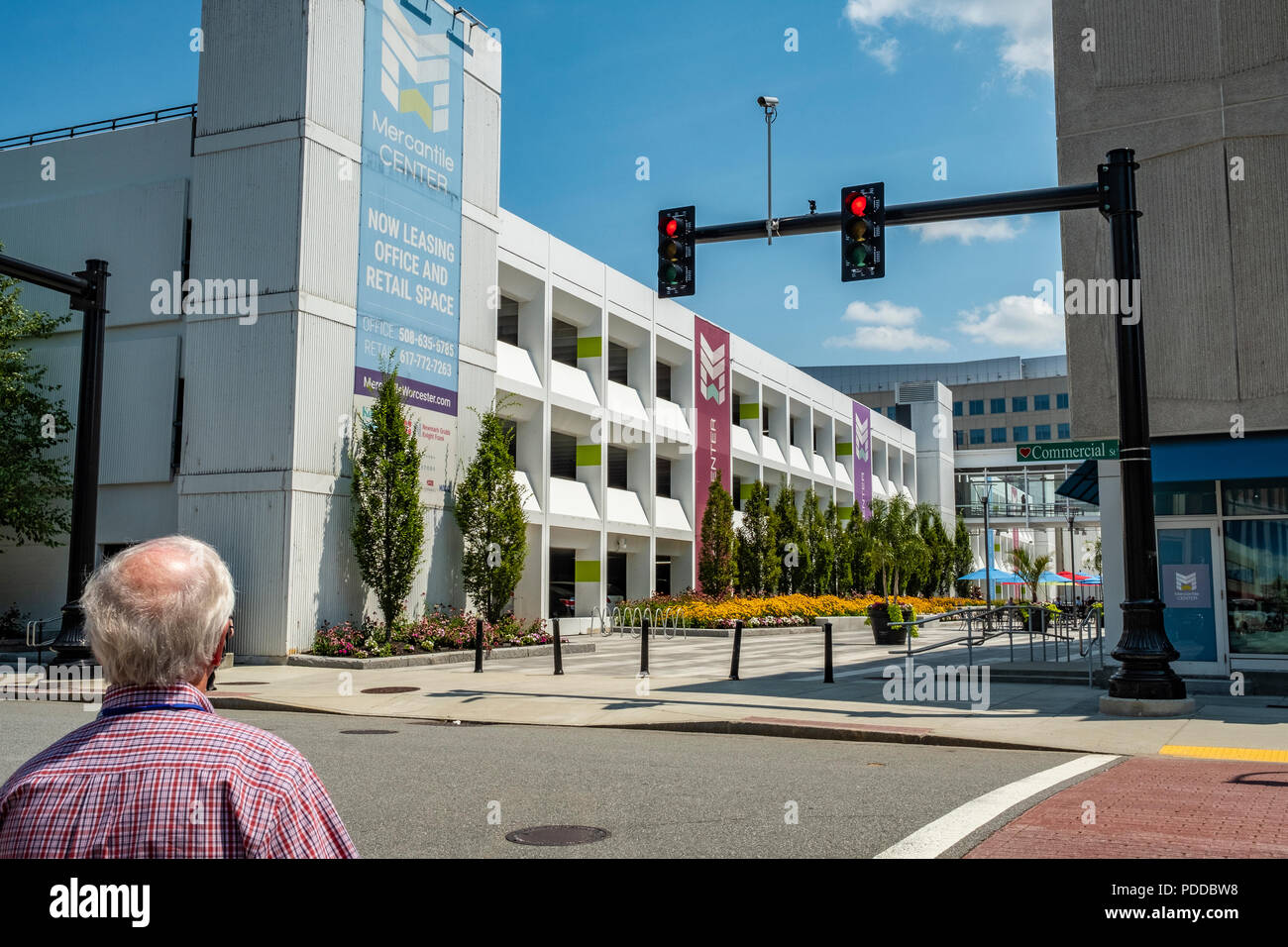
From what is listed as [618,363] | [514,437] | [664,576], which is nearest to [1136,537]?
[514,437]

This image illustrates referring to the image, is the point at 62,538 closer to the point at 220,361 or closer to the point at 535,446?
the point at 220,361

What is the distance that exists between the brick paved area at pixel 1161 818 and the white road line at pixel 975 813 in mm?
191

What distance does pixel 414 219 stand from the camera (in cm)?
2511

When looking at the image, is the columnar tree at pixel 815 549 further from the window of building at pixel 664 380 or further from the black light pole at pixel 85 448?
the black light pole at pixel 85 448

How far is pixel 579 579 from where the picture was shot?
34594 mm

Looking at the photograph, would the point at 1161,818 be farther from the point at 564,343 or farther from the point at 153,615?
the point at 564,343

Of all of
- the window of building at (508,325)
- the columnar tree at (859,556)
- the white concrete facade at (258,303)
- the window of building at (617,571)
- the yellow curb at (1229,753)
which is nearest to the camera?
the yellow curb at (1229,753)

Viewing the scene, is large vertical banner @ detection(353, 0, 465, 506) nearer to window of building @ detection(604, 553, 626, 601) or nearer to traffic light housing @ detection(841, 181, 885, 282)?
traffic light housing @ detection(841, 181, 885, 282)

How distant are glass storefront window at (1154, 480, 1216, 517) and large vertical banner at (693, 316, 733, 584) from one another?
24028 millimetres

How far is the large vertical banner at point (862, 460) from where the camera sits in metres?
60.2

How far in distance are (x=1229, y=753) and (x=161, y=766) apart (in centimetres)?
1061

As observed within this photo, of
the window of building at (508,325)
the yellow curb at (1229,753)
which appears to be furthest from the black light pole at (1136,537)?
the window of building at (508,325)

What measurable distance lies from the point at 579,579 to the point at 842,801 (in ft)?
88.2
